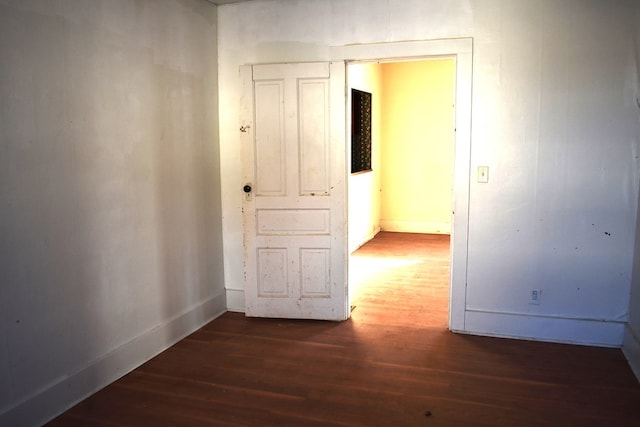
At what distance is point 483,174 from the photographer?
3893mm

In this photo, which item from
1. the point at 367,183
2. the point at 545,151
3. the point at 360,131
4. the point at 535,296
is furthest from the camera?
the point at 367,183

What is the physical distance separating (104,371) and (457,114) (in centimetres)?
299

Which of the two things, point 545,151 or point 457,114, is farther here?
point 457,114

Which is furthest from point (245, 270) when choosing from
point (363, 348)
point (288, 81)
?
point (288, 81)

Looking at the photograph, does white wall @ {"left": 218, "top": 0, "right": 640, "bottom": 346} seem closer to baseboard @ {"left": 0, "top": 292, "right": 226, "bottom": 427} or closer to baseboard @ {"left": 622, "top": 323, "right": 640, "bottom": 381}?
baseboard @ {"left": 622, "top": 323, "right": 640, "bottom": 381}

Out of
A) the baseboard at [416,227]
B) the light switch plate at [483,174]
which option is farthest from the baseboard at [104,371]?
the baseboard at [416,227]

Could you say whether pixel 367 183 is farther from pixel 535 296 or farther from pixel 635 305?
pixel 635 305

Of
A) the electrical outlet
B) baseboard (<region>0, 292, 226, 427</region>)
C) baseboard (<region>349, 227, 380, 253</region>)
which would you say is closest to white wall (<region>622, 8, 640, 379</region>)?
the electrical outlet

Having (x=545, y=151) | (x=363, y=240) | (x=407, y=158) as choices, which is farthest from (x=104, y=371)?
(x=407, y=158)

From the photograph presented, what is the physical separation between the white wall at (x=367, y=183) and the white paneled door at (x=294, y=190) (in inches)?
97.5

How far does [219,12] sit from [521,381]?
12.0 ft

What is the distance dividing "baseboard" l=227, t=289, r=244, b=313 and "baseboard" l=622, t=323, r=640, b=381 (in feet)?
9.82

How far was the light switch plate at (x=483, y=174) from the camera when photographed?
12.7 ft

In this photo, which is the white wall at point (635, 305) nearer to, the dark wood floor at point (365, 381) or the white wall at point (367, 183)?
the dark wood floor at point (365, 381)
